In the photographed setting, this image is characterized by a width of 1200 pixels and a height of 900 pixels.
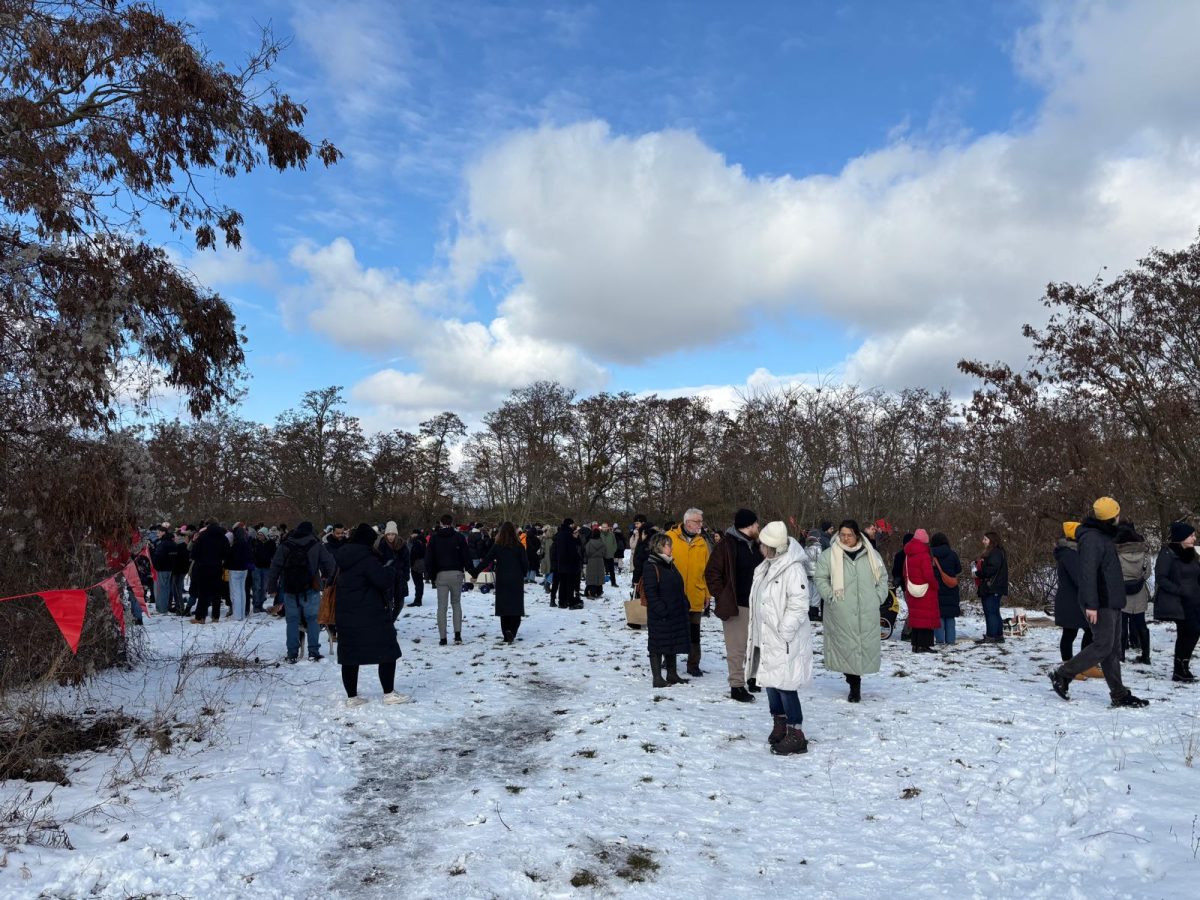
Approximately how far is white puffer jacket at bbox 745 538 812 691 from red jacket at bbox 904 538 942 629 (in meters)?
4.90

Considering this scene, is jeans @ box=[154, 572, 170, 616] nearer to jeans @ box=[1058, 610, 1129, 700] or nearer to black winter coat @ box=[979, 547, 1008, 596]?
black winter coat @ box=[979, 547, 1008, 596]

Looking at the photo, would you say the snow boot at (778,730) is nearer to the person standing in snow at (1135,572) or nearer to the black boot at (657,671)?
the black boot at (657,671)

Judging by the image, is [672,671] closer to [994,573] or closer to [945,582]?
[945,582]

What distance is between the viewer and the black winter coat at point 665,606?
8516mm

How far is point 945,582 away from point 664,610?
199 inches

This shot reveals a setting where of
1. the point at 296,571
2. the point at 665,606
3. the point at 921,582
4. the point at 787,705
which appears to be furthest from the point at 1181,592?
the point at 296,571

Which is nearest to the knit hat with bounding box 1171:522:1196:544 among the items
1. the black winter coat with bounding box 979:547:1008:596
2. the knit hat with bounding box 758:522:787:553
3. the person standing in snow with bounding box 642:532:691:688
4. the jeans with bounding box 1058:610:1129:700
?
the jeans with bounding box 1058:610:1129:700

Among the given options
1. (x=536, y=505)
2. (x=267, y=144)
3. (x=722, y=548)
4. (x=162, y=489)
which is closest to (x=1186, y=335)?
(x=722, y=548)

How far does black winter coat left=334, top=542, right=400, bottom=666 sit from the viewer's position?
7793 millimetres

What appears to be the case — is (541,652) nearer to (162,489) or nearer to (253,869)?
(162,489)

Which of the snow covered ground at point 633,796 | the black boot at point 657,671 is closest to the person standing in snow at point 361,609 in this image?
the snow covered ground at point 633,796

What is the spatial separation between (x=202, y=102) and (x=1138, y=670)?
11663mm

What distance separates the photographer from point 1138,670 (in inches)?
353

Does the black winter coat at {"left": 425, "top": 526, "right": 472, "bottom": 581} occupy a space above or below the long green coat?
above
